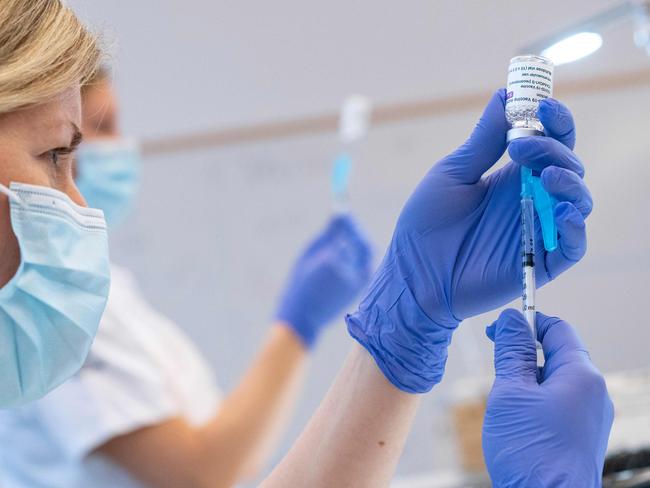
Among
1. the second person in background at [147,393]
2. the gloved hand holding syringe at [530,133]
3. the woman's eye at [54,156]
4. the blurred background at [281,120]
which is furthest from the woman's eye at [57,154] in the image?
the blurred background at [281,120]

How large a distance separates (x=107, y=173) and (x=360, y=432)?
3.64 ft

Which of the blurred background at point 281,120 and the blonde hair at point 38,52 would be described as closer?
the blonde hair at point 38,52

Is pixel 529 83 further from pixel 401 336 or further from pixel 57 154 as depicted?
pixel 57 154

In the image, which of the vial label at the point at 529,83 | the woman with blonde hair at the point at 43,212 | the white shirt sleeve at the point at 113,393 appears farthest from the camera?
the white shirt sleeve at the point at 113,393

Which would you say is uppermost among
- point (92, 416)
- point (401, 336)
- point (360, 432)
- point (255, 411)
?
point (401, 336)

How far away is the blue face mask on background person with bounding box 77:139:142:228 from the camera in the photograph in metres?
1.75

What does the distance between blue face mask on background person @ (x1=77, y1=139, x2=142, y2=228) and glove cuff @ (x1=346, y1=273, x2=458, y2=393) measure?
1.06 m

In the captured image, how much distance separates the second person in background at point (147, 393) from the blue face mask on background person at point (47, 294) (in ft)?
1.39

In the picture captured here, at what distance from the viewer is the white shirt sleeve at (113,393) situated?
134cm

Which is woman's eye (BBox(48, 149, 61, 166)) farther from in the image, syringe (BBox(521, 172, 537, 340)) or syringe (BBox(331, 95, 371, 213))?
syringe (BBox(331, 95, 371, 213))

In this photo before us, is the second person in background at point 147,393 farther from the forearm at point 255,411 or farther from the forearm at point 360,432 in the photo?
A: the forearm at point 360,432

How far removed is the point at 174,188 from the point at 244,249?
1.03ft

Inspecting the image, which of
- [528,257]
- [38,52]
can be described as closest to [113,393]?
[38,52]

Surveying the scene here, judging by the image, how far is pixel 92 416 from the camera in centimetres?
135
